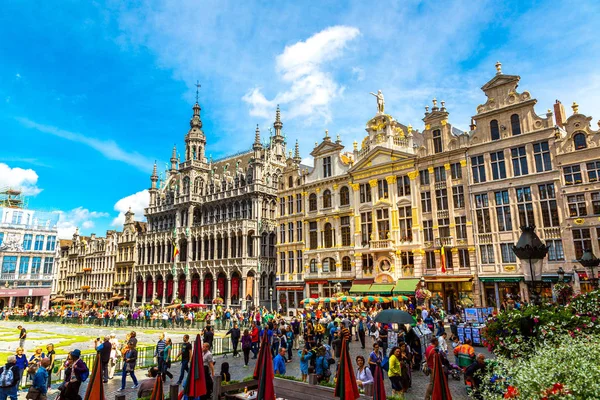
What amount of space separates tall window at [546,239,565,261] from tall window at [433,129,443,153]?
1139 cm

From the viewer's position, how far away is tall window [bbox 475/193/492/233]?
31.8 meters

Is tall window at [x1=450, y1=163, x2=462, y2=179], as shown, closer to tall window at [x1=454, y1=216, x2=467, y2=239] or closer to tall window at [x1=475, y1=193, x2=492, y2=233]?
tall window at [x1=475, y1=193, x2=492, y2=233]

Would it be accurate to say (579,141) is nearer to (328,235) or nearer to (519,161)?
(519,161)

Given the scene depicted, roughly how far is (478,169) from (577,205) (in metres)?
7.51

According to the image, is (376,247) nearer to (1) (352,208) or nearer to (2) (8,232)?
(1) (352,208)

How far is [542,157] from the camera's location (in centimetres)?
2970

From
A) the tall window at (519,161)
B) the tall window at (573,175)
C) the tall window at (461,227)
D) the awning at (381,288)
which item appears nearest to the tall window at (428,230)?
the tall window at (461,227)

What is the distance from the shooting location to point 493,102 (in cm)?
3241

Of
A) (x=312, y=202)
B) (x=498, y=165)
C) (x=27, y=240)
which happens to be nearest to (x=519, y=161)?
(x=498, y=165)

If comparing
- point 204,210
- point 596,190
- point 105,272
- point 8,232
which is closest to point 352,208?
point 596,190

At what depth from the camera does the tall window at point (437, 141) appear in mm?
35000

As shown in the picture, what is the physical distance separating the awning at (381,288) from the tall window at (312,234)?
9.67 metres

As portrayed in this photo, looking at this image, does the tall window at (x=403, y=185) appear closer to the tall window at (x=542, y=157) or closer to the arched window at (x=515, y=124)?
the arched window at (x=515, y=124)

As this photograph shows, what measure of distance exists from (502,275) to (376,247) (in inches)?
420
